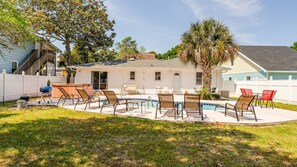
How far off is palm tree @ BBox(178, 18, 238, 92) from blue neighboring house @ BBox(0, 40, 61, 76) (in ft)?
51.2

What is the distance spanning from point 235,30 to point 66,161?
56.0 feet

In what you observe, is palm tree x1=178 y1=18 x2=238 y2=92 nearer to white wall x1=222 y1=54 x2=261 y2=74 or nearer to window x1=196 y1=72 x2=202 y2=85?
window x1=196 y1=72 x2=202 y2=85

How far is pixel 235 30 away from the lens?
1678 centimetres

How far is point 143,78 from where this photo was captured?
21.6 metres

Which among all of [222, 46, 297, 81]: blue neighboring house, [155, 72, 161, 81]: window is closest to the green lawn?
[155, 72, 161, 81]: window

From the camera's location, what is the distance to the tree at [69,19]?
913 inches

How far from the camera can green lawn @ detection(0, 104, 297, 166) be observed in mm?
3986

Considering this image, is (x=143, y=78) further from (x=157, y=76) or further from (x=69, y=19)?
(x=69, y=19)

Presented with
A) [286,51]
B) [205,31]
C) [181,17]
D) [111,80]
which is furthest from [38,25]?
[286,51]

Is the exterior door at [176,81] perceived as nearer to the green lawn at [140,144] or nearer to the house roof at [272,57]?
the house roof at [272,57]

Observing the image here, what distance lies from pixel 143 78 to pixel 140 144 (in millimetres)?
16777

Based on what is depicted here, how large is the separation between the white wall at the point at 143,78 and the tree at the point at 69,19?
6.66m

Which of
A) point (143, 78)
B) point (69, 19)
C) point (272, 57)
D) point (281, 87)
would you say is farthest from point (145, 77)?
point (272, 57)

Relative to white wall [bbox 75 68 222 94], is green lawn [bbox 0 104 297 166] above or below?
below
